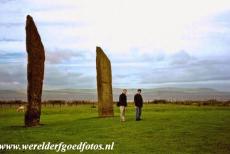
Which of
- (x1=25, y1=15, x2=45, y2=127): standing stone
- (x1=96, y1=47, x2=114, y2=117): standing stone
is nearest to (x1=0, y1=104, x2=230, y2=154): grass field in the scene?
(x1=25, y1=15, x2=45, y2=127): standing stone

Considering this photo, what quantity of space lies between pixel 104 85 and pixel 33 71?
7.84 meters

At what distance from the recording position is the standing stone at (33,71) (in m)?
28.8

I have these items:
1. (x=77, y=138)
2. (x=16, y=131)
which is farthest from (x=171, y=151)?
(x=16, y=131)

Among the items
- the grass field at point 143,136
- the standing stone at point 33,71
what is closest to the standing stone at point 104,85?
the grass field at point 143,136

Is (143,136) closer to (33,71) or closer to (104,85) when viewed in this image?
(33,71)

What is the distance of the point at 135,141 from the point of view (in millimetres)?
20438

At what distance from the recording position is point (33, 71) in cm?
2881

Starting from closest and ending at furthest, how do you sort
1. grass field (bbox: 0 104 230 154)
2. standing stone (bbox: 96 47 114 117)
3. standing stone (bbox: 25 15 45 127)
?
grass field (bbox: 0 104 230 154) < standing stone (bbox: 25 15 45 127) < standing stone (bbox: 96 47 114 117)

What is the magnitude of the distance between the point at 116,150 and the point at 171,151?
2112 mm

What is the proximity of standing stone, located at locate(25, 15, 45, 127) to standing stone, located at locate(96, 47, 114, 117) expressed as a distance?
7.06 meters

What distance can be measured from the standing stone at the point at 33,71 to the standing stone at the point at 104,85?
7.06m

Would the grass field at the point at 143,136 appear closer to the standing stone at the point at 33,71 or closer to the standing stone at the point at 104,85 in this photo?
the standing stone at the point at 33,71

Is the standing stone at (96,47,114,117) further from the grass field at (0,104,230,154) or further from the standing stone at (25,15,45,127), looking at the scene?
the standing stone at (25,15,45,127)

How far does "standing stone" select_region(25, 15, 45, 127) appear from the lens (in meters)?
28.8
